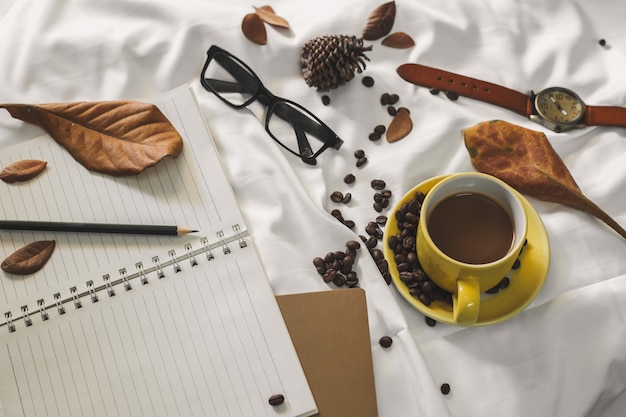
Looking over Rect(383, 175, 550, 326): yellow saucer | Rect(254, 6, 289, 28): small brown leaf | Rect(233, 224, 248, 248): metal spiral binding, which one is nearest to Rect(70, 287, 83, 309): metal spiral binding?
Rect(233, 224, 248, 248): metal spiral binding

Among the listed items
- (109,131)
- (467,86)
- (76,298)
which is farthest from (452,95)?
(76,298)

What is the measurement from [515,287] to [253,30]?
2.01ft

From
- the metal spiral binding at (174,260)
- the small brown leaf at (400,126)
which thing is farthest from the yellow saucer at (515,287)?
the metal spiral binding at (174,260)

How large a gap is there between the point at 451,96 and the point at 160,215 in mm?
520

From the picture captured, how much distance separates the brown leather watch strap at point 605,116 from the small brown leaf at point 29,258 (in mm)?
874

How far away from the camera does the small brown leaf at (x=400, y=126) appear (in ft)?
3.38

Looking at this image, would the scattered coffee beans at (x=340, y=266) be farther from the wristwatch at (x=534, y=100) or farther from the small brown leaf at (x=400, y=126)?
the wristwatch at (x=534, y=100)

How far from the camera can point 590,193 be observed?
3.22 feet

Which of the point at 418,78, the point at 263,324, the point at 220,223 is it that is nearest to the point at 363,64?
the point at 418,78

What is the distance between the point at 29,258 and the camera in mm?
901

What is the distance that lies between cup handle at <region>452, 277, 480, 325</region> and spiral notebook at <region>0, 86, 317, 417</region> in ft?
0.76

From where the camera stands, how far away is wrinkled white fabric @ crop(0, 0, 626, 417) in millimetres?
892

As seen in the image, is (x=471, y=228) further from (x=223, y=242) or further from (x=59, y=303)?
(x=59, y=303)

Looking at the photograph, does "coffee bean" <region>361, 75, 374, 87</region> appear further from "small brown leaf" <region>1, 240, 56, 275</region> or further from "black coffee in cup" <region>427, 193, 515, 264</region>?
"small brown leaf" <region>1, 240, 56, 275</region>
